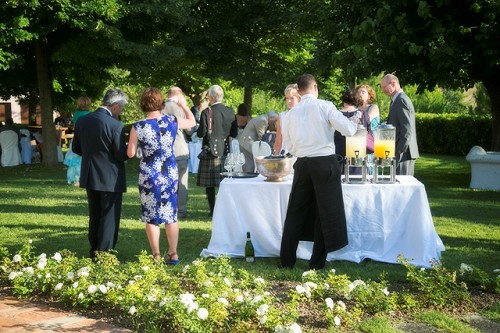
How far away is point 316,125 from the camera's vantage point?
7637 mm

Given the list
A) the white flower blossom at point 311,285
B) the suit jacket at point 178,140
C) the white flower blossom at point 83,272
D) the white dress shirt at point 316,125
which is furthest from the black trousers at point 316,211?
the suit jacket at point 178,140

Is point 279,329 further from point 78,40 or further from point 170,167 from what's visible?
point 78,40

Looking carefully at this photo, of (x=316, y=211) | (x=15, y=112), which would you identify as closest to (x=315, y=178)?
(x=316, y=211)

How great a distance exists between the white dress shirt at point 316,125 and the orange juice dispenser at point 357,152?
63cm

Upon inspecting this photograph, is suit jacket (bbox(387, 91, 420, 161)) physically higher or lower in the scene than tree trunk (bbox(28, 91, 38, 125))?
lower

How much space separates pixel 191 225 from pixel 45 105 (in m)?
13.3

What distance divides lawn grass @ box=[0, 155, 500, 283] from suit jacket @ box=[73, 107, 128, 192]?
1.08 metres

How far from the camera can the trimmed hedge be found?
29.4m

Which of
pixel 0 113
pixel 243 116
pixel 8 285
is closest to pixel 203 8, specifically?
pixel 243 116

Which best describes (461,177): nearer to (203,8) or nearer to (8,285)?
(203,8)

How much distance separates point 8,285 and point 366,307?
3.32m

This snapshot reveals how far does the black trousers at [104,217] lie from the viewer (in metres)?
8.19

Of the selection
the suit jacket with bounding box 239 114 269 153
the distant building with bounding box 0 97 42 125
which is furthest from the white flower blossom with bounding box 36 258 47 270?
the distant building with bounding box 0 97 42 125

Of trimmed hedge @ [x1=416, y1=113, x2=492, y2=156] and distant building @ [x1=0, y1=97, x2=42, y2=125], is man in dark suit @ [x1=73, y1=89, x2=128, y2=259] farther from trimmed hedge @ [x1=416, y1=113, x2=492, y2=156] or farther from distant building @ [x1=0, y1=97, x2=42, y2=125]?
distant building @ [x1=0, y1=97, x2=42, y2=125]
